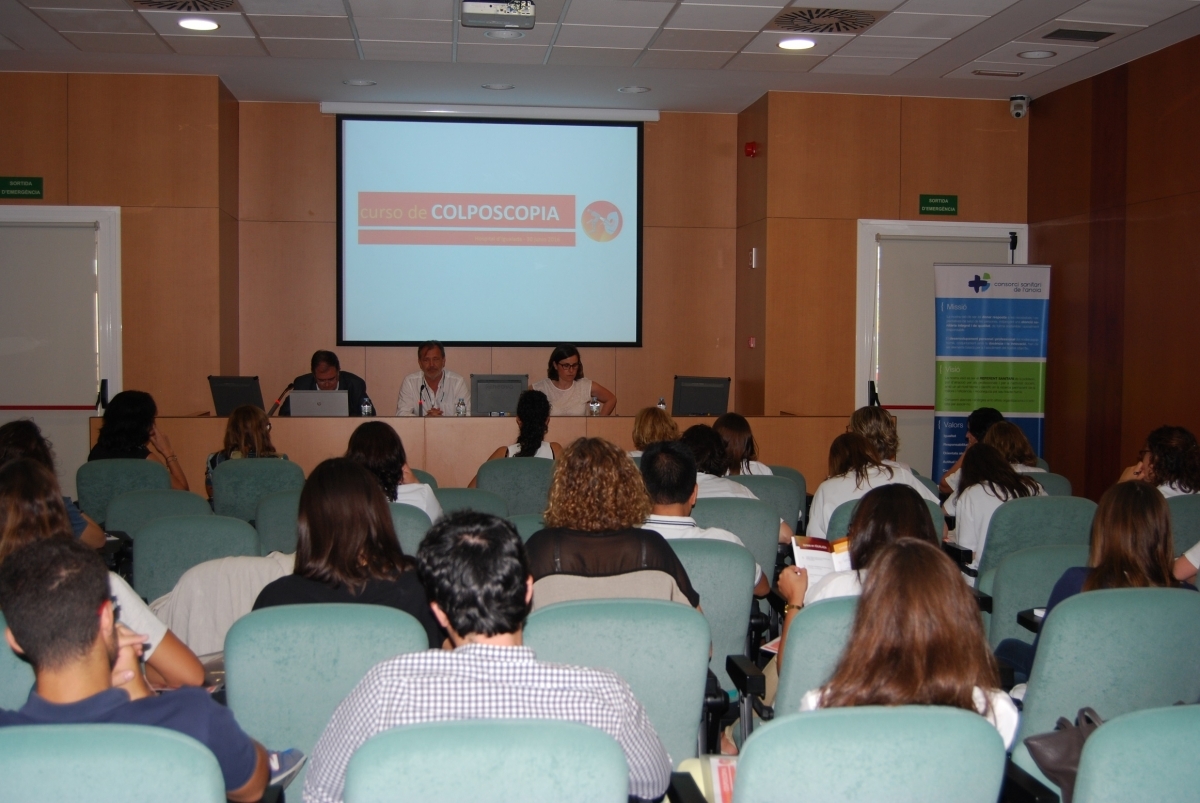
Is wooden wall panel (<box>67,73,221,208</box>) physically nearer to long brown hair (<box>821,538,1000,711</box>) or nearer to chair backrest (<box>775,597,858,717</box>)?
chair backrest (<box>775,597,858,717</box>)

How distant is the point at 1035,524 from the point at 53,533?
3455 mm

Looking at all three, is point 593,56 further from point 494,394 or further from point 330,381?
point 330,381

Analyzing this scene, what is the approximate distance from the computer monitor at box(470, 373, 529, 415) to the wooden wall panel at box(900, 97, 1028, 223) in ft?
12.5

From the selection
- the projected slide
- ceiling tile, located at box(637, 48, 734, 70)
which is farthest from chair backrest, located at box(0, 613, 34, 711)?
the projected slide

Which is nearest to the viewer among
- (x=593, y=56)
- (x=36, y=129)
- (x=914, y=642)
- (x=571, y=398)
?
(x=914, y=642)

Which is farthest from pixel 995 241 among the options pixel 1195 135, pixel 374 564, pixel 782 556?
pixel 374 564

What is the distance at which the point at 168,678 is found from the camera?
234cm

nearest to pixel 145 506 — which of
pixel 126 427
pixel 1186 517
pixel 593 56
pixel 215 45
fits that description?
pixel 126 427

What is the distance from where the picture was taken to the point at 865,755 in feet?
5.16

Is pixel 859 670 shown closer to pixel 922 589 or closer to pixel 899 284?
pixel 922 589

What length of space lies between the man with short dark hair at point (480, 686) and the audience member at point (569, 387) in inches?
237

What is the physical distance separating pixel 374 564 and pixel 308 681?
0.44m

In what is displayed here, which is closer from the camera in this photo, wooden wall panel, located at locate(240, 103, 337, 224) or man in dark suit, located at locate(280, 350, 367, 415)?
man in dark suit, located at locate(280, 350, 367, 415)

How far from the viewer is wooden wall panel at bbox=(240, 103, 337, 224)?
28.6 ft
